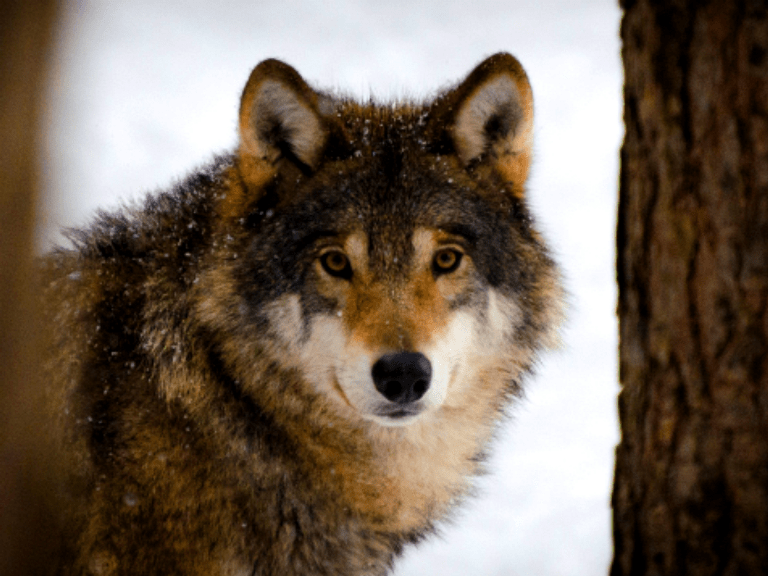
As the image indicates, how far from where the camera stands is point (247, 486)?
280cm

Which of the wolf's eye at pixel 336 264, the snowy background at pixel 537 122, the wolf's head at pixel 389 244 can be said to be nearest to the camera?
the wolf's head at pixel 389 244

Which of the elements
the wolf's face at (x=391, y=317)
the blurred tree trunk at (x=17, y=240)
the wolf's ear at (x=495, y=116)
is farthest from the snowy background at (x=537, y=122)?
the blurred tree trunk at (x=17, y=240)

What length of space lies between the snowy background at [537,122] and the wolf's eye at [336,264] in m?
1.25

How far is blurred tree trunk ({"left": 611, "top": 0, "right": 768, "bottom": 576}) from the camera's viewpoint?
187 centimetres

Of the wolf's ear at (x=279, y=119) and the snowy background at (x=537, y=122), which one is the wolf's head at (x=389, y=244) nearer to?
the wolf's ear at (x=279, y=119)

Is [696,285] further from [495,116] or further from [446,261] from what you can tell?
[495,116]

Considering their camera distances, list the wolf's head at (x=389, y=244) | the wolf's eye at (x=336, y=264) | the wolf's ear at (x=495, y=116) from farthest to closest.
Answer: the wolf's ear at (x=495, y=116)
the wolf's eye at (x=336, y=264)
the wolf's head at (x=389, y=244)

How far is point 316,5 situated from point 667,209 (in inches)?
364

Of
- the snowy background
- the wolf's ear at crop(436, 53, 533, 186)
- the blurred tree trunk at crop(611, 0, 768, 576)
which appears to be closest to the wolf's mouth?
the blurred tree trunk at crop(611, 0, 768, 576)

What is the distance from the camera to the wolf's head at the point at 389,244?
2764 millimetres

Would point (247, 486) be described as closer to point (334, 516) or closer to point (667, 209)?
point (334, 516)

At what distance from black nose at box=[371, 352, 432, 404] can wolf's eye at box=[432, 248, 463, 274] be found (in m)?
0.49

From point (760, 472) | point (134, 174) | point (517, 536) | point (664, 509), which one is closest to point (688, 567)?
point (664, 509)

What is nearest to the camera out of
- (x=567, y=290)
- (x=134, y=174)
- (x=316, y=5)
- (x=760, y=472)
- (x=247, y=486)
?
(x=760, y=472)
